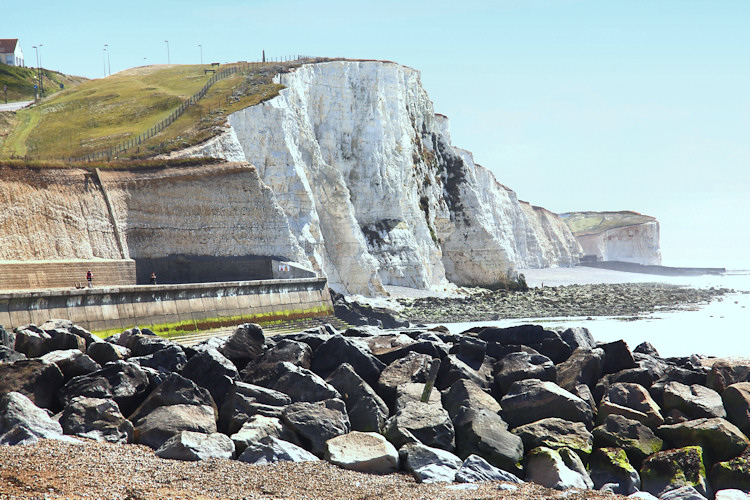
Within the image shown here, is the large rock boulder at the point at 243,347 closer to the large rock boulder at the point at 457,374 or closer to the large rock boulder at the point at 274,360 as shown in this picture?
the large rock boulder at the point at 274,360

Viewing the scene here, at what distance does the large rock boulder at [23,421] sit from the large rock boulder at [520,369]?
6.83 metres

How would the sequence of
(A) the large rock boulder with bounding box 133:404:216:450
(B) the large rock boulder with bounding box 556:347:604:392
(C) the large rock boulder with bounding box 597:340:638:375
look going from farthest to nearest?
(C) the large rock boulder with bounding box 597:340:638:375, (B) the large rock boulder with bounding box 556:347:604:392, (A) the large rock boulder with bounding box 133:404:216:450

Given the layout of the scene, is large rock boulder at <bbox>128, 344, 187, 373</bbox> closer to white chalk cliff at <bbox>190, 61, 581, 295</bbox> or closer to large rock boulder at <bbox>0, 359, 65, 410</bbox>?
large rock boulder at <bbox>0, 359, 65, 410</bbox>

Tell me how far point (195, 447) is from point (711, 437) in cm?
691

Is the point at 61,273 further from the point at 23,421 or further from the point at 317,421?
the point at 317,421

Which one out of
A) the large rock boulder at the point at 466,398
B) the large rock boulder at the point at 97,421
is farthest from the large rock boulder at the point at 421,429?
the large rock boulder at the point at 97,421

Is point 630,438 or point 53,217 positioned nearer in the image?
point 630,438

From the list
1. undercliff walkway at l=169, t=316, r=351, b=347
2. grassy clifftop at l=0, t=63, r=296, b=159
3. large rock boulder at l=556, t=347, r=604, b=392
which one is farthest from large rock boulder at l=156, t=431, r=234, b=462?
grassy clifftop at l=0, t=63, r=296, b=159

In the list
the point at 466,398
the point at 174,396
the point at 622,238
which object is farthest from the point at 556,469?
the point at 622,238

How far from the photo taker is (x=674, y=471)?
8.98m

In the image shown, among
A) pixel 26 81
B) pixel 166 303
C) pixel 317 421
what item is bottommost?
pixel 317 421

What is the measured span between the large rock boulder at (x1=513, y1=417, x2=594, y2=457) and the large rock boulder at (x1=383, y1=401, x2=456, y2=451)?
1.02 metres

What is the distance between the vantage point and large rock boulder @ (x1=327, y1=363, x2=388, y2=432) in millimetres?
9969

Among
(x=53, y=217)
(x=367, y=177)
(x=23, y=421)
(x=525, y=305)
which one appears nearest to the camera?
(x=23, y=421)
